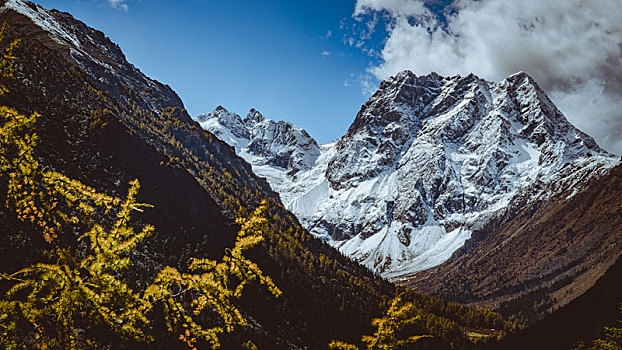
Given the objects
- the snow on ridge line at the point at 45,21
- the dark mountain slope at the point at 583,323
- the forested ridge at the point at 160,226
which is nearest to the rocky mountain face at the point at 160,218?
the forested ridge at the point at 160,226

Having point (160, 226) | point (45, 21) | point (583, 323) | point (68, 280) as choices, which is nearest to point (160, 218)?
point (160, 226)

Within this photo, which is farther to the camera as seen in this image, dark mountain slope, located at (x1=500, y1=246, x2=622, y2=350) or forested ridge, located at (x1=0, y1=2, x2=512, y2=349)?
forested ridge, located at (x1=0, y1=2, x2=512, y2=349)

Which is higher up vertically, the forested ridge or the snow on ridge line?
the snow on ridge line

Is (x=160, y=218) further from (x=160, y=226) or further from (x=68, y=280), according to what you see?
(x=68, y=280)

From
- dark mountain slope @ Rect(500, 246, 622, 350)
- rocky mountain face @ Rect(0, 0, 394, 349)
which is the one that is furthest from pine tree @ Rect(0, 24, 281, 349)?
dark mountain slope @ Rect(500, 246, 622, 350)

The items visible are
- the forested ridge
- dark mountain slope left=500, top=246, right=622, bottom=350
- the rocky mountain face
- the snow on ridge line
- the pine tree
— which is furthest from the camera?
the snow on ridge line

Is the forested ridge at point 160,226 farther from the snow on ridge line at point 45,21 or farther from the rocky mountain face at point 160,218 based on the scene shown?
the snow on ridge line at point 45,21

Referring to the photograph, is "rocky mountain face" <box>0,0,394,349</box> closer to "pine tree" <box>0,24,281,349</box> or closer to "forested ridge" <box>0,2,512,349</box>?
"forested ridge" <box>0,2,512,349</box>

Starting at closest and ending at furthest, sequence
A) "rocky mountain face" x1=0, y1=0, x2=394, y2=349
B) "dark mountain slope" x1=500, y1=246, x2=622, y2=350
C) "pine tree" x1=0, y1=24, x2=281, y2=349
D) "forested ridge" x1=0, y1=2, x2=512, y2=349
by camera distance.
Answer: "pine tree" x1=0, y1=24, x2=281, y2=349, "dark mountain slope" x1=500, y1=246, x2=622, y2=350, "forested ridge" x1=0, y1=2, x2=512, y2=349, "rocky mountain face" x1=0, y1=0, x2=394, y2=349

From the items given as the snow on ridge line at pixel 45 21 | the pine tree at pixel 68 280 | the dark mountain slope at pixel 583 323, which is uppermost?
the snow on ridge line at pixel 45 21

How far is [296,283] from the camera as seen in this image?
114312 millimetres

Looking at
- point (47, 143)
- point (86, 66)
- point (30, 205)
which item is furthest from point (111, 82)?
point (30, 205)

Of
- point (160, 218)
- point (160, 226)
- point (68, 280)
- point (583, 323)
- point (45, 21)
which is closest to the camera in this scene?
point (68, 280)

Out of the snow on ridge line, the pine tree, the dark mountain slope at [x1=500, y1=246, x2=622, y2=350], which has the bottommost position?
the dark mountain slope at [x1=500, y1=246, x2=622, y2=350]
